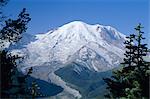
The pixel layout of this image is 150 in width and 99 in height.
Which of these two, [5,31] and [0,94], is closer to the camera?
[0,94]

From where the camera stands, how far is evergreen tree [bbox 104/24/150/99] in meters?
26.6

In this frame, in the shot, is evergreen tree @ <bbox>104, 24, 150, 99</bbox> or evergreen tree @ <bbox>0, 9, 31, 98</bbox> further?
evergreen tree @ <bbox>104, 24, 150, 99</bbox>

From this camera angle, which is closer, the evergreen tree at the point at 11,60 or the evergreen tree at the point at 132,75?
the evergreen tree at the point at 11,60

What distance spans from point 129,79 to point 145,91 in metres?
4.65

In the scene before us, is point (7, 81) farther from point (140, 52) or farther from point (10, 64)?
point (140, 52)

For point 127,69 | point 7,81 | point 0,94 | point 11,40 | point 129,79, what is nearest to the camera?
point 0,94

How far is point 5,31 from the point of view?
2644cm

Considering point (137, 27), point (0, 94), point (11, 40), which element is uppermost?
point (137, 27)

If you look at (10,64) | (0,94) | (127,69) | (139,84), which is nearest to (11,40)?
(10,64)

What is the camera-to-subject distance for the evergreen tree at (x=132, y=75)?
2665 cm

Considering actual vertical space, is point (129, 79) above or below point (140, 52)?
below

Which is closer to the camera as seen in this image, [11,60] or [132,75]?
[11,60]

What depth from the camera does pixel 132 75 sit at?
30.5 metres

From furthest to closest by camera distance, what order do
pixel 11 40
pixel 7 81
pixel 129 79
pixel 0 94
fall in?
pixel 129 79
pixel 11 40
pixel 7 81
pixel 0 94
